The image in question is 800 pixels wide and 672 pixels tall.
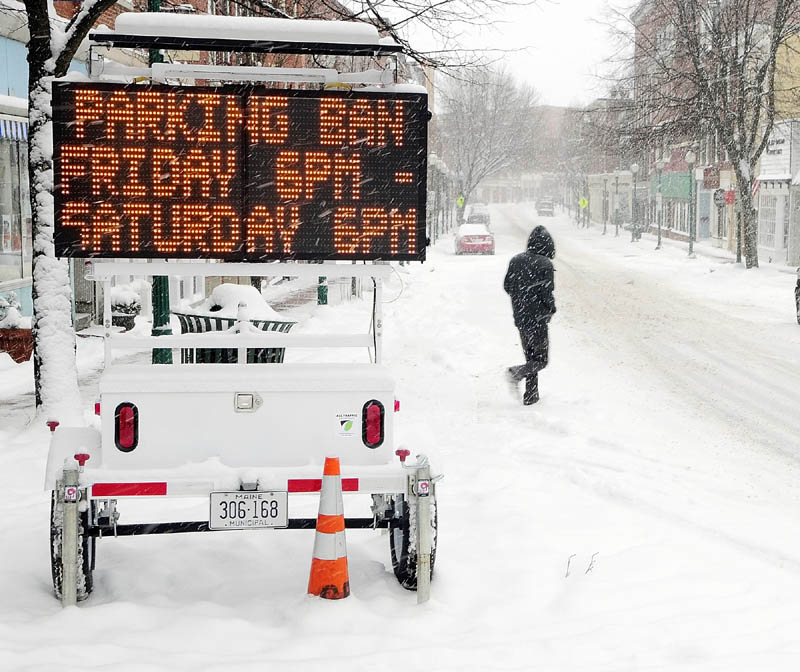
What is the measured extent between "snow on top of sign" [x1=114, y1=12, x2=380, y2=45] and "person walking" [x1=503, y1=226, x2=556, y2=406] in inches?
252

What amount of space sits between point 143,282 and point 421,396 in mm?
9854

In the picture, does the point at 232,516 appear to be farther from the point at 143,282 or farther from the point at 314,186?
the point at 143,282

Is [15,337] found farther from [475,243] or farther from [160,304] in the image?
[475,243]

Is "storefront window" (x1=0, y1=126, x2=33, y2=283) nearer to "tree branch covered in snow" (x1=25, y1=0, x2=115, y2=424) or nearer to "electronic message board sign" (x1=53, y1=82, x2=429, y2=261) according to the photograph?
"tree branch covered in snow" (x1=25, y1=0, x2=115, y2=424)

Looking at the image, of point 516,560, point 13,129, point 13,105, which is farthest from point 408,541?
point 13,129

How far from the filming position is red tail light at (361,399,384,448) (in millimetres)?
5793

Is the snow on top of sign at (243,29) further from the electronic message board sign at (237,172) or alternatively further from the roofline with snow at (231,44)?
the electronic message board sign at (237,172)

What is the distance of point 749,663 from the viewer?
16.1 feet

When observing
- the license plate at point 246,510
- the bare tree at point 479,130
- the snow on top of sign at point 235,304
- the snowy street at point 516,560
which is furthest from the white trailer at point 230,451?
the bare tree at point 479,130

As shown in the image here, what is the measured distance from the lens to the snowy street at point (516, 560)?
16.8ft

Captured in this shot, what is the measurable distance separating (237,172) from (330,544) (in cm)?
211

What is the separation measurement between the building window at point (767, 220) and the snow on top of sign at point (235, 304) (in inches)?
1334

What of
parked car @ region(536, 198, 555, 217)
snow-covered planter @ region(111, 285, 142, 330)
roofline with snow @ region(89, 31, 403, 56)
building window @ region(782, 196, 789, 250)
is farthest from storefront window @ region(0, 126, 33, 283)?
parked car @ region(536, 198, 555, 217)

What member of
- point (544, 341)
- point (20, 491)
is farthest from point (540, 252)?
point (20, 491)
